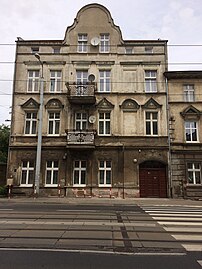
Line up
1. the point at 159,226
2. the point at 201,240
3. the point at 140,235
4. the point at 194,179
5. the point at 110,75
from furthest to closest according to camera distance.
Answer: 1. the point at 110,75
2. the point at 194,179
3. the point at 159,226
4. the point at 140,235
5. the point at 201,240

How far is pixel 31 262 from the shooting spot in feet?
17.1

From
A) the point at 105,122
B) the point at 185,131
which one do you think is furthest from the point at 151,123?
the point at 105,122

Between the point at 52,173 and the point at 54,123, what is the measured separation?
14.0ft

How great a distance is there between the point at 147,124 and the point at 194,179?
5915mm

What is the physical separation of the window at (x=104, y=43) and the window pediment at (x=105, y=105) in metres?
4.87

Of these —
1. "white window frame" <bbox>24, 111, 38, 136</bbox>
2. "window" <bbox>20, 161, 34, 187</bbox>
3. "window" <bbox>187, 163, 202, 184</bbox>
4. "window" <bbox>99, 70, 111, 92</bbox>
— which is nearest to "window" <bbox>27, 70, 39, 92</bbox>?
"white window frame" <bbox>24, 111, 38, 136</bbox>

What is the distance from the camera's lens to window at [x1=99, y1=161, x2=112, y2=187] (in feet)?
74.7

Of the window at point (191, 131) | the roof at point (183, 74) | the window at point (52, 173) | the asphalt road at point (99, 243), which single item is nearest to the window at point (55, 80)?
the window at point (52, 173)

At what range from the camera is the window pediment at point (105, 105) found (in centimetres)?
2386

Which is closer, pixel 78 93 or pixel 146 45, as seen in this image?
pixel 78 93

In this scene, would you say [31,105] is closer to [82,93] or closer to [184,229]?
[82,93]

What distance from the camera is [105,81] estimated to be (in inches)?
970

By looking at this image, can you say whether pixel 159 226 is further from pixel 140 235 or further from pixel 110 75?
pixel 110 75

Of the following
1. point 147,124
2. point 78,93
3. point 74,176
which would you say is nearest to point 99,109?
point 78,93
